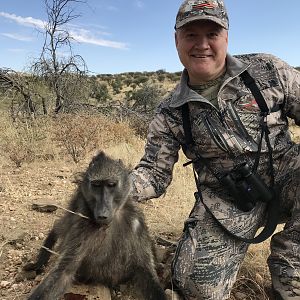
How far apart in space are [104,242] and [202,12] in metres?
1.70

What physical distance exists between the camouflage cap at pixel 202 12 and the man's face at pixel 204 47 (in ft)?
0.20

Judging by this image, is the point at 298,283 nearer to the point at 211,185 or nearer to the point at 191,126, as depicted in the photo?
the point at 211,185

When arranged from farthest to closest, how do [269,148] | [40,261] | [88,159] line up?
[88,159], [40,261], [269,148]

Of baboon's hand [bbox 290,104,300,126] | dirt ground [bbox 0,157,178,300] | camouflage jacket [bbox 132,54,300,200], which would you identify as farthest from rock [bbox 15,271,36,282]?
baboon's hand [bbox 290,104,300,126]

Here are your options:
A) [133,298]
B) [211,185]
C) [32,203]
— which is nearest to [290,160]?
[211,185]

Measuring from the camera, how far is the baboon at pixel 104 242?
294cm

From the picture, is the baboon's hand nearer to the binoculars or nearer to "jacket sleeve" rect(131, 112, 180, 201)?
the binoculars

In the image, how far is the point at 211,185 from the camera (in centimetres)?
359

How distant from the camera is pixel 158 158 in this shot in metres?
3.59

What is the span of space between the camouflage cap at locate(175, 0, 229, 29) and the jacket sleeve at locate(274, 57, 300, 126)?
541mm

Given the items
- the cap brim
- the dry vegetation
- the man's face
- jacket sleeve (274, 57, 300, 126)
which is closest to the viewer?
the cap brim

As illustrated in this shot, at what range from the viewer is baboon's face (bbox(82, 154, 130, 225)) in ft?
9.34

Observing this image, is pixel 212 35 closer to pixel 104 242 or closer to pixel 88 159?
pixel 104 242

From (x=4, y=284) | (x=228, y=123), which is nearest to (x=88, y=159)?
(x=4, y=284)
